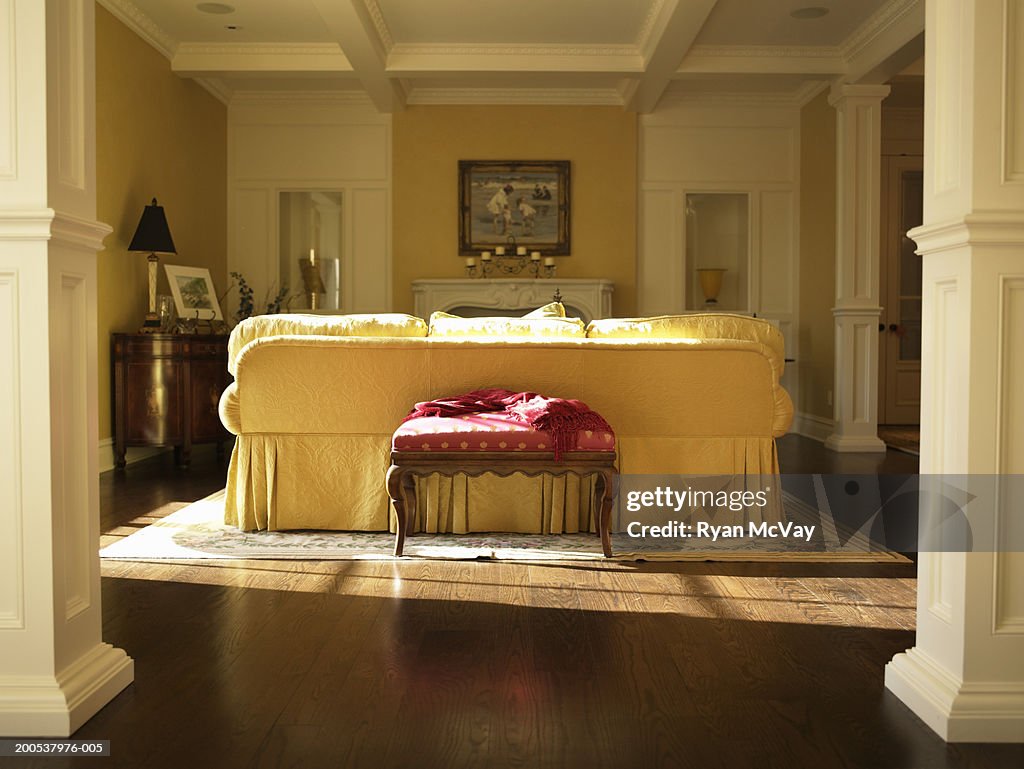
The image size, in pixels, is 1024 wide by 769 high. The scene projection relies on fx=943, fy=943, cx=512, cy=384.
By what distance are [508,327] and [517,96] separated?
5002 millimetres

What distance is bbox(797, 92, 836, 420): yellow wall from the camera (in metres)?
7.79

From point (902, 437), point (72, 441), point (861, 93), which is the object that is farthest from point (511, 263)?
point (72, 441)

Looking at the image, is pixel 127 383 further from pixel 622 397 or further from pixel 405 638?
pixel 405 638

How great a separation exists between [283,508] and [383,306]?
488cm

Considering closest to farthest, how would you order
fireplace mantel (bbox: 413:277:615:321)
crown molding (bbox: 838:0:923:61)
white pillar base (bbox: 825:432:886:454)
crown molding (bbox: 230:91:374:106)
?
crown molding (bbox: 838:0:923:61)
white pillar base (bbox: 825:432:886:454)
fireplace mantel (bbox: 413:277:615:321)
crown molding (bbox: 230:91:374:106)

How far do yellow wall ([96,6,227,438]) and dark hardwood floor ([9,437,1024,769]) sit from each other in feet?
10.7

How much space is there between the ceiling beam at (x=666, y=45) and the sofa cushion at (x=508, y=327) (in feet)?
8.74

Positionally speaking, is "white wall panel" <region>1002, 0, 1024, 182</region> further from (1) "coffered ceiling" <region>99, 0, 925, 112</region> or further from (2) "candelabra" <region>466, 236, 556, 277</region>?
(2) "candelabra" <region>466, 236, 556, 277</region>

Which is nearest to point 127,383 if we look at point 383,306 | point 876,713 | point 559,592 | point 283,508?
point 283,508

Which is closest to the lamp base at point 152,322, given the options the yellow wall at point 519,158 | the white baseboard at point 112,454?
the white baseboard at point 112,454

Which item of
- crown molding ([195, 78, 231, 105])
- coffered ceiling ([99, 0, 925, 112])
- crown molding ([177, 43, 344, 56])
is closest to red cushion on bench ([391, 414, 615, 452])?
coffered ceiling ([99, 0, 925, 112])

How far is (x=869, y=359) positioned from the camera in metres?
7.11

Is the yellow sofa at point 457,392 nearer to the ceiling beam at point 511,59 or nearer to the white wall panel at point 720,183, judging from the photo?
the ceiling beam at point 511,59

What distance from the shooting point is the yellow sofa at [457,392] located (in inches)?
154
